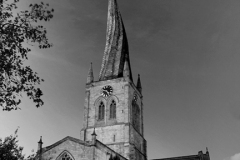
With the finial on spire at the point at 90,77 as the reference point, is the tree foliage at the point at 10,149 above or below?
below

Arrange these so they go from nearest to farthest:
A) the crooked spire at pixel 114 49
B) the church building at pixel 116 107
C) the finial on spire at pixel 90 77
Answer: the church building at pixel 116 107 → the finial on spire at pixel 90 77 → the crooked spire at pixel 114 49

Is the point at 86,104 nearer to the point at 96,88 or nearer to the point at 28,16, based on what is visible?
the point at 96,88

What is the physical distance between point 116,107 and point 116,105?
16.5 inches

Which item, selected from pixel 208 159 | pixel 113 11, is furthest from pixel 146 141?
pixel 113 11

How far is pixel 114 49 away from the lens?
57.6 meters

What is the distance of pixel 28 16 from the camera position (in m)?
13.8

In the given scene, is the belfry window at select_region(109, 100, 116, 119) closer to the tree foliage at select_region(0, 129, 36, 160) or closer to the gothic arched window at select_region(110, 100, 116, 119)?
the gothic arched window at select_region(110, 100, 116, 119)

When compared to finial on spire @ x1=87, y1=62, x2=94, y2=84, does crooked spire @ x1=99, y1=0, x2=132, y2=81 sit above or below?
above

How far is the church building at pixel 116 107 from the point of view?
1844 inches

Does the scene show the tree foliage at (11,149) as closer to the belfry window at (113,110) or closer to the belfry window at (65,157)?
the belfry window at (65,157)

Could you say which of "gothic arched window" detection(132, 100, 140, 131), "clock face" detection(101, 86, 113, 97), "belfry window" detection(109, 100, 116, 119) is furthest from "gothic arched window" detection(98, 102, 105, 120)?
"gothic arched window" detection(132, 100, 140, 131)

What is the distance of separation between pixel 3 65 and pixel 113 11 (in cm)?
5113

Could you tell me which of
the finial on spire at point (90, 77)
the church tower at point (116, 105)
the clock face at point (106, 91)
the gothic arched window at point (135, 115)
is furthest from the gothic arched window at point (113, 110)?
the finial on spire at point (90, 77)

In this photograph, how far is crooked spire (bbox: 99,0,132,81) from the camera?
2176 inches
